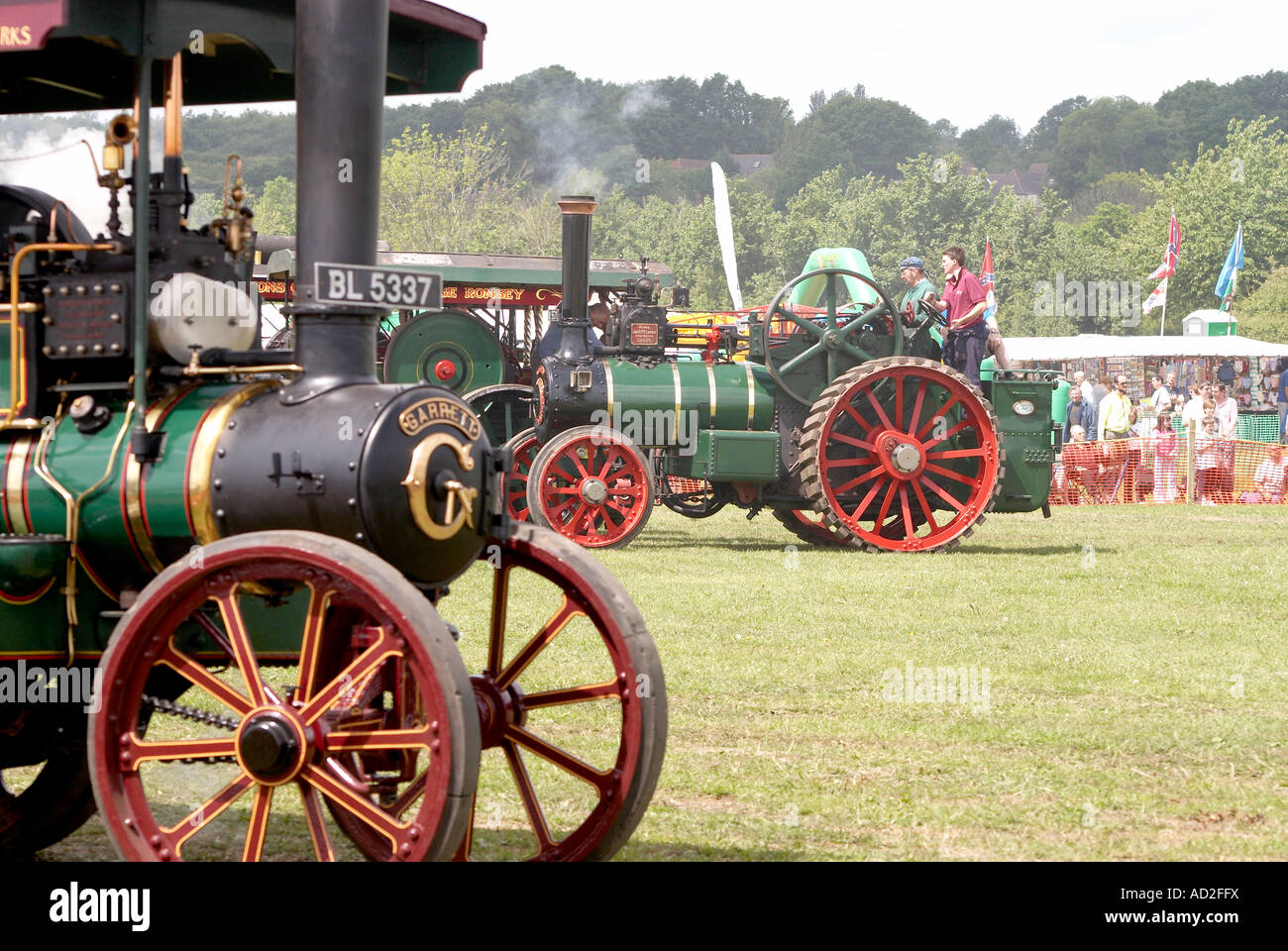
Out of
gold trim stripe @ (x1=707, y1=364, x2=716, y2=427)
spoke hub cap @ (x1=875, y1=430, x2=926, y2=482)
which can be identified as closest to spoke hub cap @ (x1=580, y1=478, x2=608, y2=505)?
gold trim stripe @ (x1=707, y1=364, x2=716, y2=427)

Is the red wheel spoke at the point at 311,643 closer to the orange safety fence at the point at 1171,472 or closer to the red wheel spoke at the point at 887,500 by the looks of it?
the red wheel spoke at the point at 887,500

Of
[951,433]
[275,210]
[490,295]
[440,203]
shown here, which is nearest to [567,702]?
[951,433]

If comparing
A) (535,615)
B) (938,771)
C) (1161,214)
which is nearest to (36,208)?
(938,771)

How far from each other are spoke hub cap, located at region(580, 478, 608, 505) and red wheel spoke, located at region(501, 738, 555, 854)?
28.3ft

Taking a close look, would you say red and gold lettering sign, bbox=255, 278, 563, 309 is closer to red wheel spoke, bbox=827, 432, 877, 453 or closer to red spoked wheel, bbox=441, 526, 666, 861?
red wheel spoke, bbox=827, 432, 877, 453

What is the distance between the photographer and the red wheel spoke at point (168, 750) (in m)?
3.40

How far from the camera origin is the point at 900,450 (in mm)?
12523

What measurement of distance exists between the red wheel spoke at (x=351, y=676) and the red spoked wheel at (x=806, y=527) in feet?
33.0

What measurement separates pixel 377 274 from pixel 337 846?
5.34 feet

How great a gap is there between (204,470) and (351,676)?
64 centimetres

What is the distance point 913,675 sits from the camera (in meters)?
7.11

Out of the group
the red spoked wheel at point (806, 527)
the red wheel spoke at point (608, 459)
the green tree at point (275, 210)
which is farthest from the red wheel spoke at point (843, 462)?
the green tree at point (275, 210)
